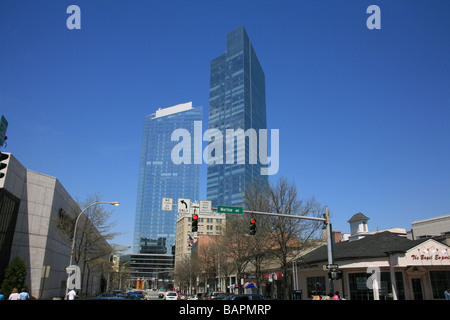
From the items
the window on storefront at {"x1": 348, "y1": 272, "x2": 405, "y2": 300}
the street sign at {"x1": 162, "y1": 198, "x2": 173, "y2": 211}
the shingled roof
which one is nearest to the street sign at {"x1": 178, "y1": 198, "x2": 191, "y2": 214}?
the street sign at {"x1": 162, "y1": 198, "x2": 173, "y2": 211}

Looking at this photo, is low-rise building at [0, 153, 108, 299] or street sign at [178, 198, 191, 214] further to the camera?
low-rise building at [0, 153, 108, 299]

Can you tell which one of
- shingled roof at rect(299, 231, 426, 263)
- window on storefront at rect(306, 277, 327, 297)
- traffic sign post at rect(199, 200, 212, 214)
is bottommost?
window on storefront at rect(306, 277, 327, 297)

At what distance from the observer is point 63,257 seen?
4628 cm

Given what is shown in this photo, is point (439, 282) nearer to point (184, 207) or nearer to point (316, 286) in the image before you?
point (316, 286)

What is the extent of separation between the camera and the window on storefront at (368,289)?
96.3ft

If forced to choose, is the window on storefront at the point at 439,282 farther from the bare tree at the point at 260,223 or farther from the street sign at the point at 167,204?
the street sign at the point at 167,204

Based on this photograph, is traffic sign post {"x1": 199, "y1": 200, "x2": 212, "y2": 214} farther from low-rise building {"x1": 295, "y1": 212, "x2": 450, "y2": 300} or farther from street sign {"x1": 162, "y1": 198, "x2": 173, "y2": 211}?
low-rise building {"x1": 295, "y1": 212, "x2": 450, "y2": 300}

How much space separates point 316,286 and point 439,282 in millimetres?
11777

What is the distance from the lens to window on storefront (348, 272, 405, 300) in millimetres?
29359

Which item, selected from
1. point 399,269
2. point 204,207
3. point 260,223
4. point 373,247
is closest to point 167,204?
point 204,207

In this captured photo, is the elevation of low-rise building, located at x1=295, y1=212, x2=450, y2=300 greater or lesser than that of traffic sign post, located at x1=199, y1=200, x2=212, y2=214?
lesser

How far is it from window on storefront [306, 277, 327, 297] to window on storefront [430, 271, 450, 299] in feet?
32.7
